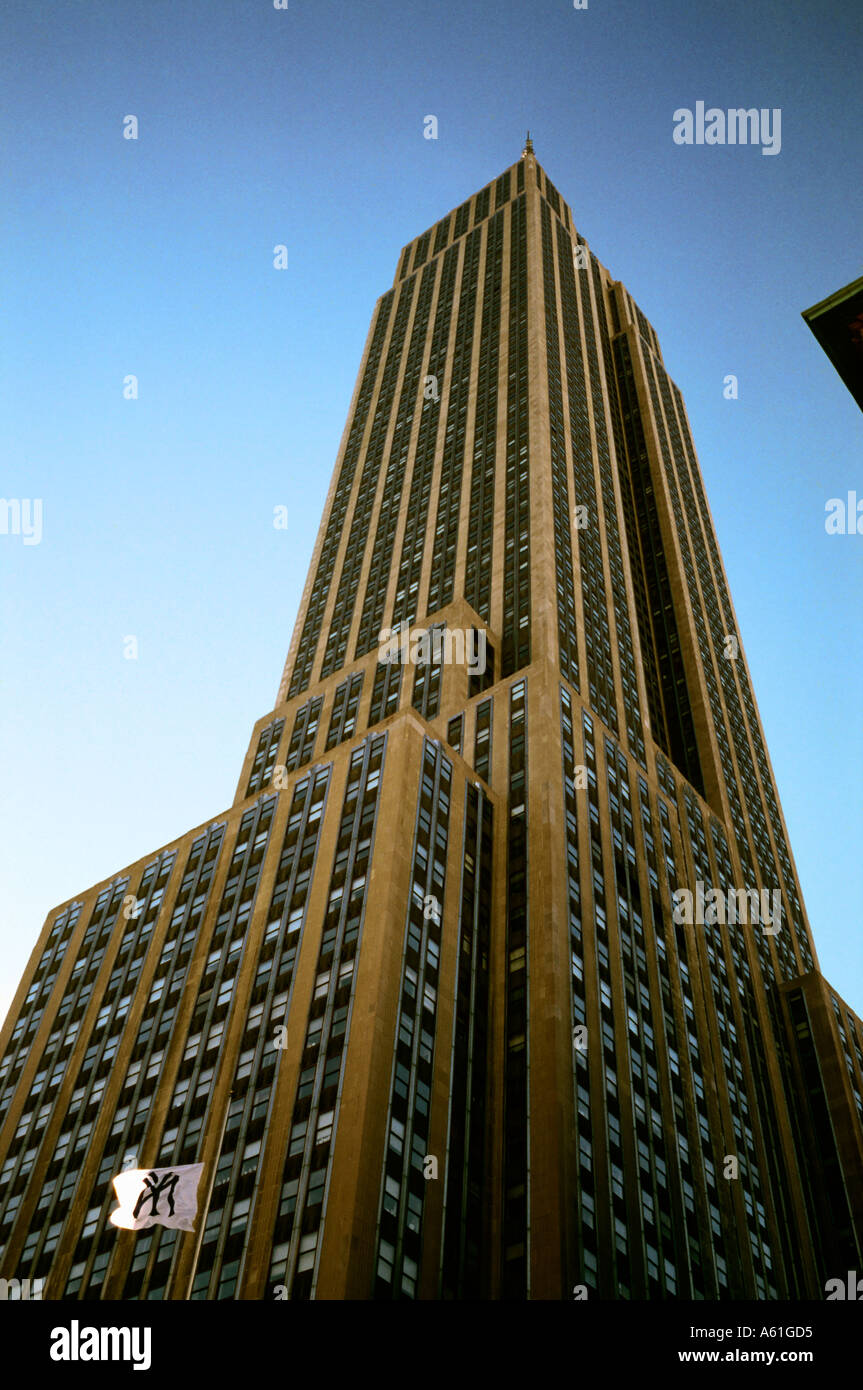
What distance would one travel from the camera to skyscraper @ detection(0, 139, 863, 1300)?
192 feet

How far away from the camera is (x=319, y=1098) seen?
59344 mm

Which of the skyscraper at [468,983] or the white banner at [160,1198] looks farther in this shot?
the skyscraper at [468,983]

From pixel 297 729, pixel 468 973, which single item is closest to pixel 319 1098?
pixel 468 973

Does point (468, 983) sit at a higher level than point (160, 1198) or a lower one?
higher

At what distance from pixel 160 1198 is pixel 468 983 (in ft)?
90.5

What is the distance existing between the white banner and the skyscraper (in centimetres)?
969

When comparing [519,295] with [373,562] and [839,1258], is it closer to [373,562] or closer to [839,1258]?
[373,562]

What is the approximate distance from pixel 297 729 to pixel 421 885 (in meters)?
39.2

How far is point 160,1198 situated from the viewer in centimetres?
4522

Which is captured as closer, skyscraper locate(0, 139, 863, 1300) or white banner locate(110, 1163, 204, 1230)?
white banner locate(110, 1163, 204, 1230)

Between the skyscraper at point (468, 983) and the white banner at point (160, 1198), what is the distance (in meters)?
9.69

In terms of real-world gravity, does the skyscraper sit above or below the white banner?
above

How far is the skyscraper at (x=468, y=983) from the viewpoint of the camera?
58.4 meters
